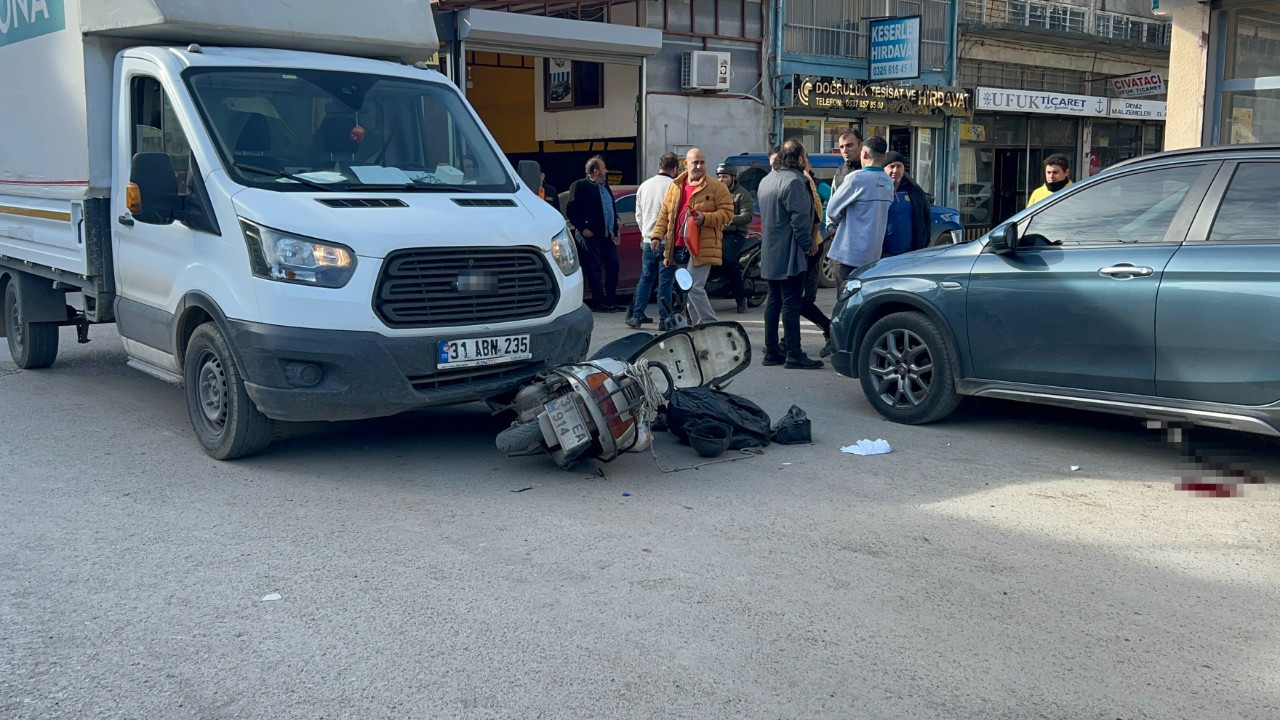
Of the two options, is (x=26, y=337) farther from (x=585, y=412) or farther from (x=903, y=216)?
(x=903, y=216)

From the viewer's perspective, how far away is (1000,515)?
5.83 m

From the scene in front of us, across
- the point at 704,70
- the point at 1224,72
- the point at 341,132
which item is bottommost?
the point at 341,132

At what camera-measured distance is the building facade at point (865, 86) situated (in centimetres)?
2395

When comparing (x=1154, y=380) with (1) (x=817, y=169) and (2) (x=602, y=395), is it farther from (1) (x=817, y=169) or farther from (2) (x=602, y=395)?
(1) (x=817, y=169)

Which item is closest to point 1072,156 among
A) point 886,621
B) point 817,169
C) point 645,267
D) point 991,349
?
point 817,169

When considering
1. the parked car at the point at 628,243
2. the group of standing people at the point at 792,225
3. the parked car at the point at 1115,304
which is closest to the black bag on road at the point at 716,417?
the parked car at the point at 1115,304

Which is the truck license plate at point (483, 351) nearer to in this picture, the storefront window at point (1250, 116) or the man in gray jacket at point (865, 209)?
the man in gray jacket at point (865, 209)

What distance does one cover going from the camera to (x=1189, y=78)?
37.3 feet

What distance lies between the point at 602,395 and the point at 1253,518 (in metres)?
3.32

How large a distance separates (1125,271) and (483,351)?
3.63 metres

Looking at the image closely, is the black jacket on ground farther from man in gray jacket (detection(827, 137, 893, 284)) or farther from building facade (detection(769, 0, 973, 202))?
building facade (detection(769, 0, 973, 202))

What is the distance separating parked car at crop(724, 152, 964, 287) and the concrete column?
4.82 meters

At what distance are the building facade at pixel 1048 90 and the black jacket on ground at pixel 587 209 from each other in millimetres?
16520

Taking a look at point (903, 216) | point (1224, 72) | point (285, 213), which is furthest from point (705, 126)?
point (285, 213)
